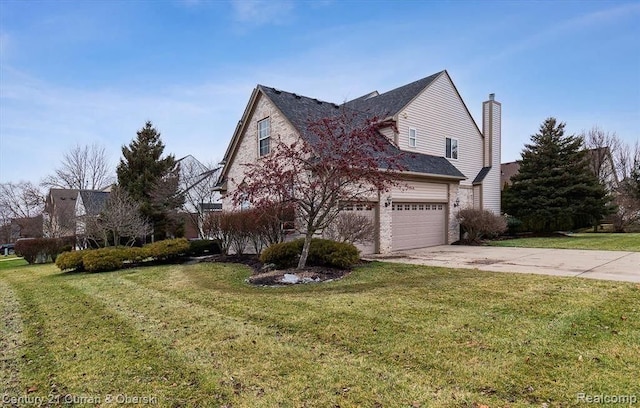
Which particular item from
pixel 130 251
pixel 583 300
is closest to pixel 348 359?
pixel 583 300

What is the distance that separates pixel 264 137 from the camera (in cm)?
1566

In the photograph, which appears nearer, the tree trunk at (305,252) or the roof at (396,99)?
the tree trunk at (305,252)

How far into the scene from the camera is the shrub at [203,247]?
16.0 m

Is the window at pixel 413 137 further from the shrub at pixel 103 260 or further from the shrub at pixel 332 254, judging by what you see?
the shrub at pixel 103 260

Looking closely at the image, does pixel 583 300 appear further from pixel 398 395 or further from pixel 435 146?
pixel 435 146

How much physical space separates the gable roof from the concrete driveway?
347 centimetres

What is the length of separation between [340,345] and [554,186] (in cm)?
2266

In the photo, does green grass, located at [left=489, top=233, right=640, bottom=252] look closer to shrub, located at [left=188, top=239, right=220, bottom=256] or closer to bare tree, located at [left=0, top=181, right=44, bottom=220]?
shrub, located at [left=188, top=239, right=220, bottom=256]

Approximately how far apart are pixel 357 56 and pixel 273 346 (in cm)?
1511

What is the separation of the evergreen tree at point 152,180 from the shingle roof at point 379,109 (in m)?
12.2

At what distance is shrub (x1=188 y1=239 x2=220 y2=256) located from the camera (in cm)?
1602

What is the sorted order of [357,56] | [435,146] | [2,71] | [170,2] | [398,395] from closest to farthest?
Answer: 1. [398,395]
2. [170,2]
3. [2,71]
4. [357,56]
5. [435,146]

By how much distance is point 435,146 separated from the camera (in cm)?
1867

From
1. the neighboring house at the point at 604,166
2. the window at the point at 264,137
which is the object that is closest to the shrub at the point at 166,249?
the window at the point at 264,137
